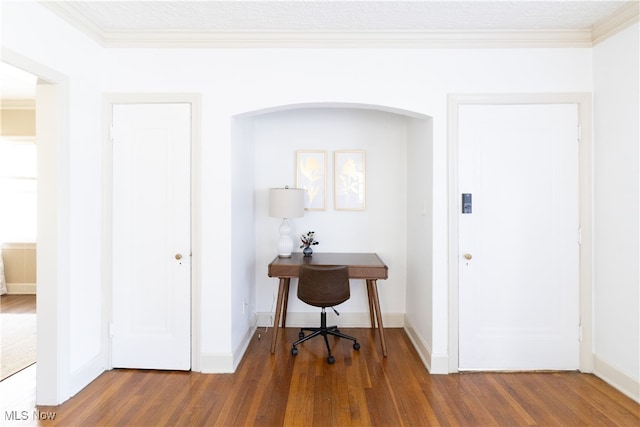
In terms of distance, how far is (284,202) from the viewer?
338cm

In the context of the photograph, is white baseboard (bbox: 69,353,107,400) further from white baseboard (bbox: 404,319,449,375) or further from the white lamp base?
white baseboard (bbox: 404,319,449,375)

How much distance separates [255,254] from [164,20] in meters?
2.31

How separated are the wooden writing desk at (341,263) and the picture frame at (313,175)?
0.63 metres

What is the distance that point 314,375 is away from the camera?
8.99 feet

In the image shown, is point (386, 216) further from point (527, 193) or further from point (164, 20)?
point (164, 20)

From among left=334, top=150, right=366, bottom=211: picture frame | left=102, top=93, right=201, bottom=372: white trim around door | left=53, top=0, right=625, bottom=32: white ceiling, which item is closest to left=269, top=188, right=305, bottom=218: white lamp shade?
left=334, top=150, right=366, bottom=211: picture frame

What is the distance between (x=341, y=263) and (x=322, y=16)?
202 cm

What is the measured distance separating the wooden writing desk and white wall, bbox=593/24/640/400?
1.67 meters

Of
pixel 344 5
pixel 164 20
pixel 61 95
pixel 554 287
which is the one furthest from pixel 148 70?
pixel 554 287

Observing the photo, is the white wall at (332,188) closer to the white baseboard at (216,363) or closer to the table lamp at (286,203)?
the table lamp at (286,203)

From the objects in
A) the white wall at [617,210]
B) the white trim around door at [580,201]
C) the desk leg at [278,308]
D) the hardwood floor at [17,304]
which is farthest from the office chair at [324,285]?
the hardwood floor at [17,304]

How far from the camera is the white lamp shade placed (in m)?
3.37

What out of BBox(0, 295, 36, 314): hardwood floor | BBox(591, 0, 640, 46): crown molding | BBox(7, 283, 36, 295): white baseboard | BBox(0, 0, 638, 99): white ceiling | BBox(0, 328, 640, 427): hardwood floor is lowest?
BBox(0, 328, 640, 427): hardwood floor

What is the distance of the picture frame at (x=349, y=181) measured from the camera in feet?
12.4
